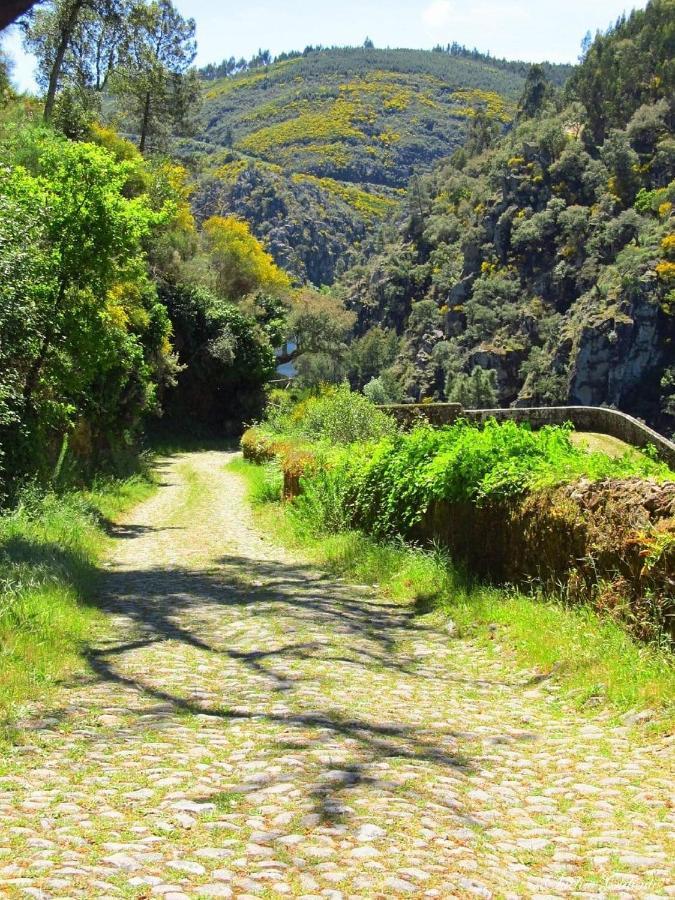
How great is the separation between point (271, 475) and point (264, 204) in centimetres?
16721

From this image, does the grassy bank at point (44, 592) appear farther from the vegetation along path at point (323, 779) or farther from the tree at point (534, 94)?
the tree at point (534, 94)

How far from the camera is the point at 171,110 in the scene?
4816cm

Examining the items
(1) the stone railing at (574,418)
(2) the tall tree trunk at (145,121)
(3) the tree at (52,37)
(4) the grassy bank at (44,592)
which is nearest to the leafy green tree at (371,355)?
(2) the tall tree trunk at (145,121)

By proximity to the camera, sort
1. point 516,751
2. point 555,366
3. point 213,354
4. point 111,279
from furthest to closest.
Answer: point 555,366 → point 213,354 → point 111,279 → point 516,751

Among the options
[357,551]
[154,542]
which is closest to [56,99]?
[154,542]

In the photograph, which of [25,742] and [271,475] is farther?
[271,475]

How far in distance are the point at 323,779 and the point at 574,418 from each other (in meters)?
21.8

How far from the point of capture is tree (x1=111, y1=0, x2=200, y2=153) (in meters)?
45.1

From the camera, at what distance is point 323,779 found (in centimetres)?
431

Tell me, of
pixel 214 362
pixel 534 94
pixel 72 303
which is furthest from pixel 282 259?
pixel 72 303

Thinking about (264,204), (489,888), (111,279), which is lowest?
(489,888)

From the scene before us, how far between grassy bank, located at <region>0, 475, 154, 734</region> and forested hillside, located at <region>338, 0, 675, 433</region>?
104 m

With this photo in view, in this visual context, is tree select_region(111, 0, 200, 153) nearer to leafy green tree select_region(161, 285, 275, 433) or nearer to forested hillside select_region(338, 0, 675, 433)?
leafy green tree select_region(161, 285, 275, 433)

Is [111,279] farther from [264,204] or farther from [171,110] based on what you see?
[264,204]
